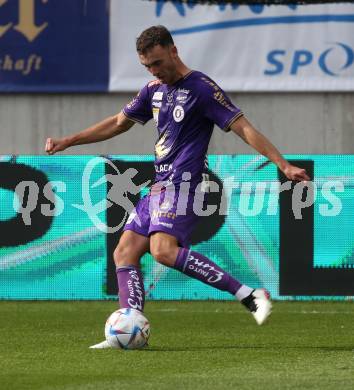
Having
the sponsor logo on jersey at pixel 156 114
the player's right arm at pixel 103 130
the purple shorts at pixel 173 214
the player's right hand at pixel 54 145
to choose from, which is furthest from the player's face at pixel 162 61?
the player's right hand at pixel 54 145

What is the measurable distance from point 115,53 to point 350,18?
3.28 m

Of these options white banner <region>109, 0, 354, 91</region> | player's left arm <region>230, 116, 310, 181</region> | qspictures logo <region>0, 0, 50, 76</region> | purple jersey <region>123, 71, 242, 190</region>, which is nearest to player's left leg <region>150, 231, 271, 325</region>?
purple jersey <region>123, 71, 242, 190</region>

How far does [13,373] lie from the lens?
6.73m

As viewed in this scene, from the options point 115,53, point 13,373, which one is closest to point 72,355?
point 13,373

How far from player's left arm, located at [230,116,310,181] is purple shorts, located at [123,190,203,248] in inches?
20.2

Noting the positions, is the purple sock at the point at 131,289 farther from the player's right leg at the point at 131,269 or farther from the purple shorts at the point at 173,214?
the purple shorts at the point at 173,214

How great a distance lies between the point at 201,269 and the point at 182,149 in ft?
2.64

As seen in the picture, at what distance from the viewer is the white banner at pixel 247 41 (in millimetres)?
16703

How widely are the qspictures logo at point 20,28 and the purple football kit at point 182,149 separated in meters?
9.14

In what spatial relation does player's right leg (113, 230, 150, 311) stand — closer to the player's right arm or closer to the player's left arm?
the player's right arm

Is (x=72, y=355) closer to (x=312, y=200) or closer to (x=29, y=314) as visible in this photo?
(x=29, y=314)

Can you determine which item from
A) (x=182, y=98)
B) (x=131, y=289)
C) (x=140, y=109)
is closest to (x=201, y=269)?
(x=131, y=289)

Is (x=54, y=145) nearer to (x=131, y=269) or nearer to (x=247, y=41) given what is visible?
(x=131, y=269)

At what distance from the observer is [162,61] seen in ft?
25.0
